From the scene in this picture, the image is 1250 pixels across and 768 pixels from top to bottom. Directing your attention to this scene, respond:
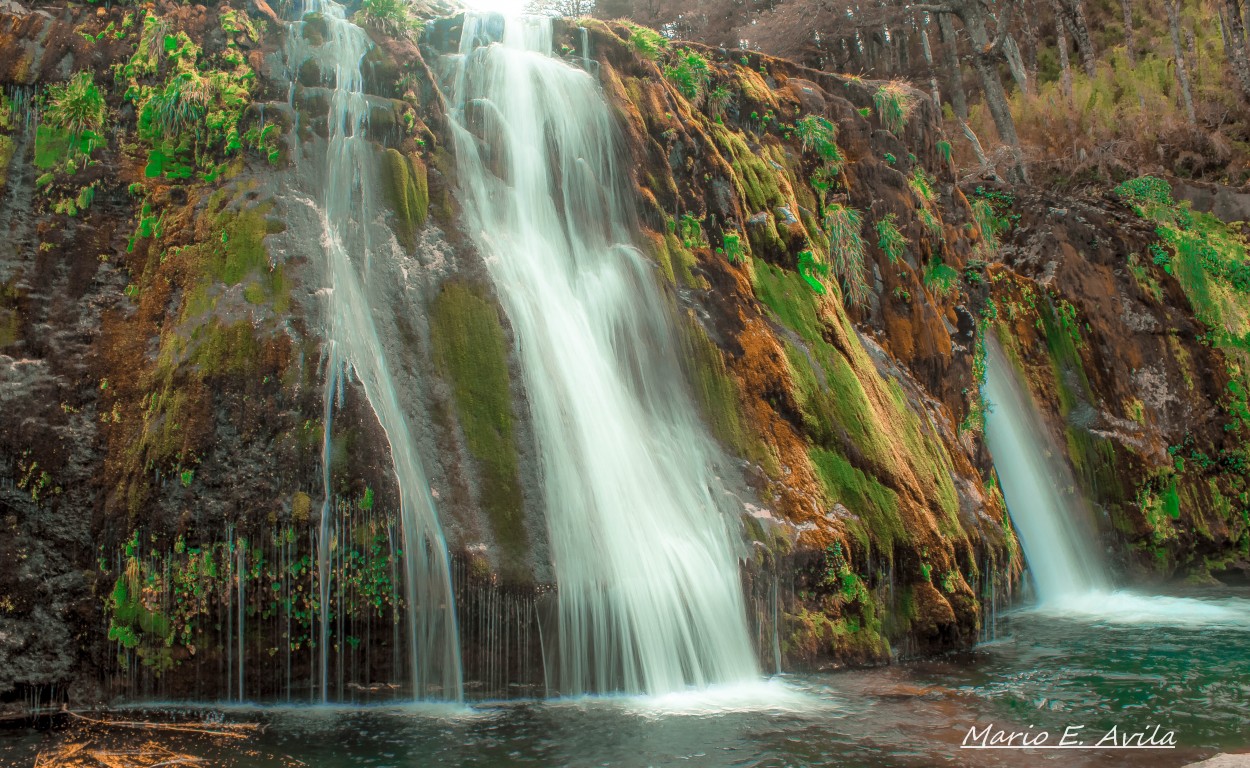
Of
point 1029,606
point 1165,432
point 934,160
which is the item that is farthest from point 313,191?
point 1165,432

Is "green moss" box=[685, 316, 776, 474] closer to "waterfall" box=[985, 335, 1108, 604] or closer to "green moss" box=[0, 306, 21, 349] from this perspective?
"waterfall" box=[985, 335, 1108, 604]

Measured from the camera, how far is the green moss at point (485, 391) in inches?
255

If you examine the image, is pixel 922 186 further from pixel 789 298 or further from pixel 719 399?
pixel 719 399

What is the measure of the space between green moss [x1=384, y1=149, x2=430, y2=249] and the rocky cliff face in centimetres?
3

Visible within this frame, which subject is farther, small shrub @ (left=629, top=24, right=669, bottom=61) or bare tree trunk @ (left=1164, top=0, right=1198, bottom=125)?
bare tree trunk @ (left=1164, top=0, right=1198, bottom=125)

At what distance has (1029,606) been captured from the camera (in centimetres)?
1005

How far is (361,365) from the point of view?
660 centimetres

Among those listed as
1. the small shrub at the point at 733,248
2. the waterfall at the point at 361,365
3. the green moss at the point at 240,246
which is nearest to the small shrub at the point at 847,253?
the small shrub at the point at 733,248

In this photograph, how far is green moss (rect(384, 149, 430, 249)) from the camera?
25.1 ft

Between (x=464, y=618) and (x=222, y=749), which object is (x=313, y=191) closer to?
(x=464, y=618)

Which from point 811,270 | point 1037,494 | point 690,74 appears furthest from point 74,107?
point 1037,494

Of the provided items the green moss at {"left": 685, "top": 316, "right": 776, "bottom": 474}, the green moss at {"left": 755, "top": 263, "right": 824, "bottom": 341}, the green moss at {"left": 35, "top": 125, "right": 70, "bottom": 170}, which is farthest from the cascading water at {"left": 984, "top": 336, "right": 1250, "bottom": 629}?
the green moss at {"left": 35, "top": 125, "right": 70, "bottom": 170}

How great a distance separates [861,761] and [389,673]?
10.1ft
